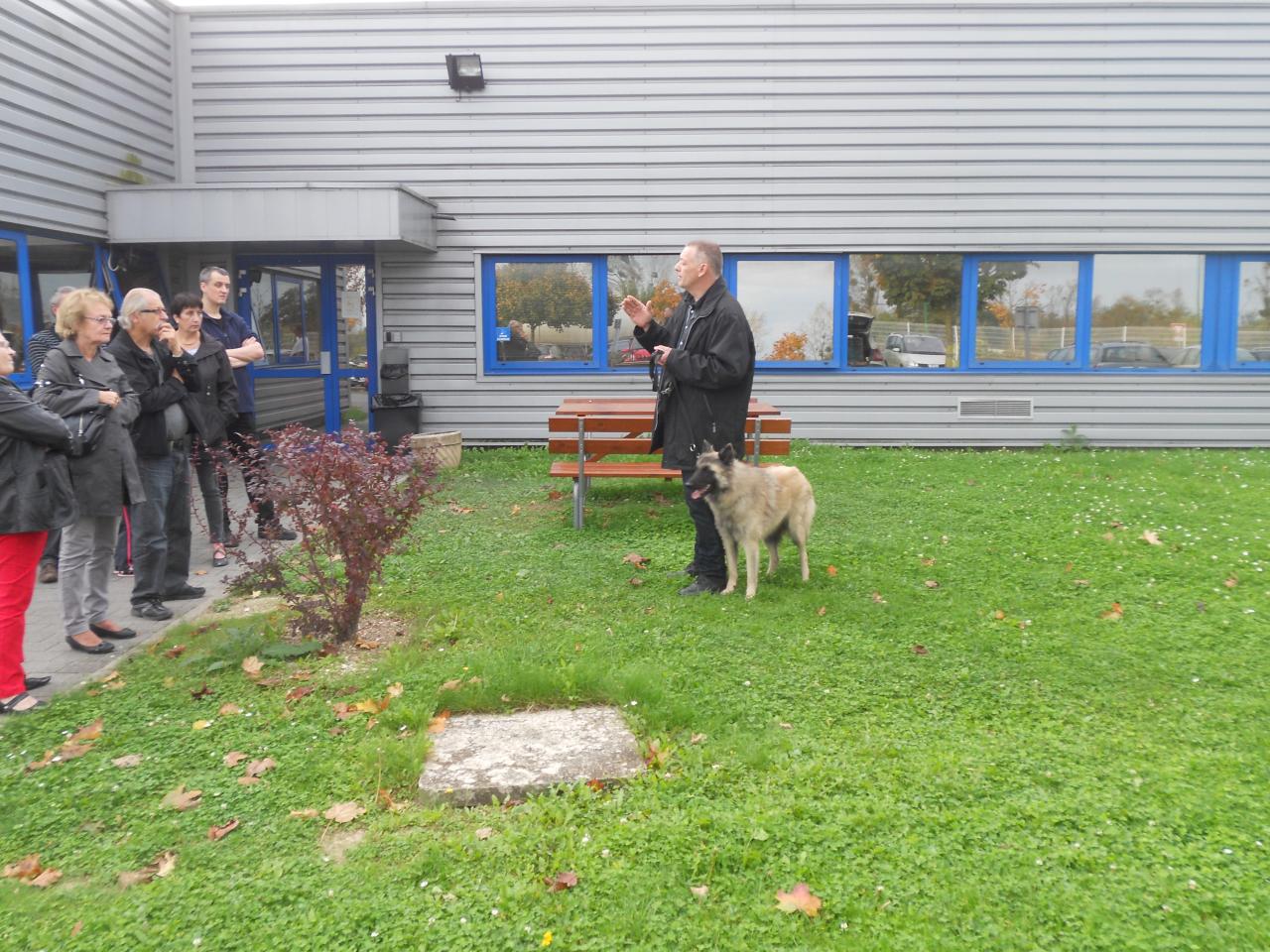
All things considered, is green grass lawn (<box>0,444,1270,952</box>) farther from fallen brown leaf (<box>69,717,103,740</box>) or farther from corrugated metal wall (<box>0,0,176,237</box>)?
corrugated metal wall (<box>0,0,176,237</box>)

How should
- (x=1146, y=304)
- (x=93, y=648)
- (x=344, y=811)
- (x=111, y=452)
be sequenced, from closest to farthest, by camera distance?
(x=344, y=811)
(x=93, y=648)
(x=111, y=452)
(x=1146, y=304)

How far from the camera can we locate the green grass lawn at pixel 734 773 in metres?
3.08

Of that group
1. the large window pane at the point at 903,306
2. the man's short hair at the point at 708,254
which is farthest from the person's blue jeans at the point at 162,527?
the large window pane at the point at 903,306

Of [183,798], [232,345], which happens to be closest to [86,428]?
[183,798]

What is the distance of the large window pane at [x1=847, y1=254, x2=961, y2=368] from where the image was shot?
13.2 metres

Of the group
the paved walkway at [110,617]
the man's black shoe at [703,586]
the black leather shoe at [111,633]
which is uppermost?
the man's black shoe at [703,586]

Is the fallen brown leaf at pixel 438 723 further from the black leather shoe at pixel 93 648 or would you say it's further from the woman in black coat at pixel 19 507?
the black leather shoe at pixel 93 648

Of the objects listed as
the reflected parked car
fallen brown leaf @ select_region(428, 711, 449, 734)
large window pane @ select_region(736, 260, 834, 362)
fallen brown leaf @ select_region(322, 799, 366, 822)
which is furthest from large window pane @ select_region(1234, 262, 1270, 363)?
fallen brown leaf @ select_region(322, 799, 366, 822)

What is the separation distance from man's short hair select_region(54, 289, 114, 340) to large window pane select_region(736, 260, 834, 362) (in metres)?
9.00

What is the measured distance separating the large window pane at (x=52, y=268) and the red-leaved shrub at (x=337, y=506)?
587 cm

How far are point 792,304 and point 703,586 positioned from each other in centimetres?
762

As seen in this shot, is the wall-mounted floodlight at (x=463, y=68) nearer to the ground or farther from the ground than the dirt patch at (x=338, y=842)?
farther from the ground

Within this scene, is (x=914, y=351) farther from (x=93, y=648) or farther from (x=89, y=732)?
(x=89, y=732)

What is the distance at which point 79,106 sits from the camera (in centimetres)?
1059
